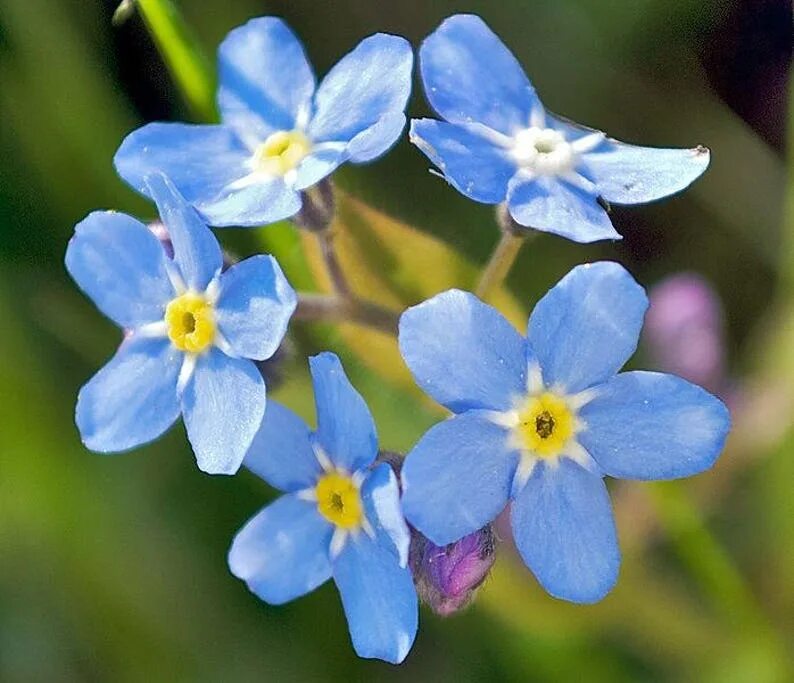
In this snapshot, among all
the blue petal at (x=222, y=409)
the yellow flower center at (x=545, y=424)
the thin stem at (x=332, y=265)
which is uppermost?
the blue petal at (x=222, y=409)

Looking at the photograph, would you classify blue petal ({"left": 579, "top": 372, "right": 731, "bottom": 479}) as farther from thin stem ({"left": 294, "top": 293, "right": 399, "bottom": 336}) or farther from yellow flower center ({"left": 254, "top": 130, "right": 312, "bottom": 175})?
yellow flower center ({"left": 254, "top": 130, "right": 312, "bottom": 175})

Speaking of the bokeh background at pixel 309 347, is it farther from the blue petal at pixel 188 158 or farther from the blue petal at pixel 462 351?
the blue petal at pixel 462 351

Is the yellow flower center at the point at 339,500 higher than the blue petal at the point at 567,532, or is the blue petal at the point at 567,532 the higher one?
the yellow flower center at the point at 339,500

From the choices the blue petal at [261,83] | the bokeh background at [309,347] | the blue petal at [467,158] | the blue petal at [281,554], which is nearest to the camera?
the blue petal at [467,158]

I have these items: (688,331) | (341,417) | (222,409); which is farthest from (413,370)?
(688,331)

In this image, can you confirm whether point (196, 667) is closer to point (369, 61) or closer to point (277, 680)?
point (277, 680)

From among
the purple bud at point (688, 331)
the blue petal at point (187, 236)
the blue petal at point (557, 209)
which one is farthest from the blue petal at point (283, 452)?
the purple bud at point (688, 331)

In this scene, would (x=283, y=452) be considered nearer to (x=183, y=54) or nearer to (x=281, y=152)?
(x=281, y=152)

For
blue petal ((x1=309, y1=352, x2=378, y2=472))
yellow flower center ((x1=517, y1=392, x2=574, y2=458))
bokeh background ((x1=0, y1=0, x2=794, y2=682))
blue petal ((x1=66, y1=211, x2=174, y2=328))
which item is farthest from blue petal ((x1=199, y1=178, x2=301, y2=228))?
bokeh background ((x1=0, y1=0, x2=794, y2=682))
